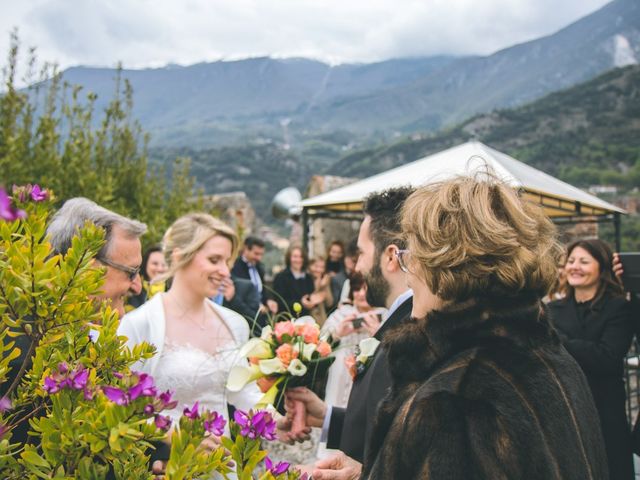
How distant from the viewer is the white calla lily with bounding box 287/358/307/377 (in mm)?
2344

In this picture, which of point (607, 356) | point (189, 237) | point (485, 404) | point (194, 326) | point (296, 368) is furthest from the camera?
point (607, 356)

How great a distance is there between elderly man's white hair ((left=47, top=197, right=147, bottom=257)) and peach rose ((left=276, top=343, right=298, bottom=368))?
806 millimetres

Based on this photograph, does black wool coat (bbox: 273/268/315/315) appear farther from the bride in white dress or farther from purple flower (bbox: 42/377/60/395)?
purple flower (bbox: 42/377/60/395)

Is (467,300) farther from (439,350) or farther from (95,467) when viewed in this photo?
(95,467)

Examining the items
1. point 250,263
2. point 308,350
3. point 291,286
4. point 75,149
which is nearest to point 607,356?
point 308,350

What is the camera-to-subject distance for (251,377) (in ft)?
8.25

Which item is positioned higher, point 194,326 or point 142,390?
point 142,390

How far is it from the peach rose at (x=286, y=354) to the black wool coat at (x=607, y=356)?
1.68 metres

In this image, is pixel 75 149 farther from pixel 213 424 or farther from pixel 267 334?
pixel 213 424

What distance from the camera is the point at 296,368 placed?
2.38 metres

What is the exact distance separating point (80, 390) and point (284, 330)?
1.51 meters

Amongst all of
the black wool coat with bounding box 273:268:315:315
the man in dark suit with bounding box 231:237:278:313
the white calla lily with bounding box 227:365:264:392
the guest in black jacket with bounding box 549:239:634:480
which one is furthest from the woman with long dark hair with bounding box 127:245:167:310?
the guest in black jacket with bounding box 549:239:634:480

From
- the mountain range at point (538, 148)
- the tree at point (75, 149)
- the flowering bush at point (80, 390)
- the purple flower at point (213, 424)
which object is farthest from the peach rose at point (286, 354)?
the mountain range at point (538, 148)

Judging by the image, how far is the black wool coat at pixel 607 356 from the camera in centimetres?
345
